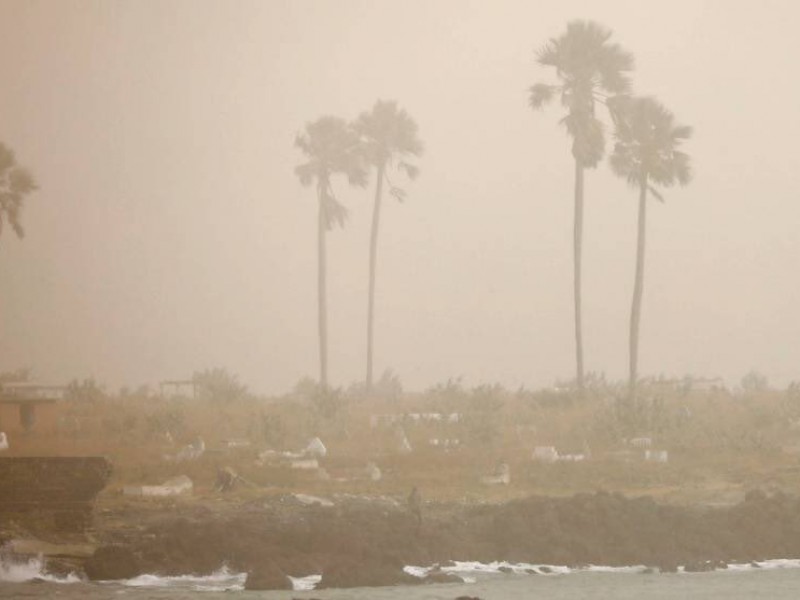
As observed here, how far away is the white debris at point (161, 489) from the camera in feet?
107

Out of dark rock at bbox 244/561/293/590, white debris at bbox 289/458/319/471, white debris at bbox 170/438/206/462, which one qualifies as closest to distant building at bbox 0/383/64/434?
white debris at bbox 170/438/206/462

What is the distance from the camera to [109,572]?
30.1 metres

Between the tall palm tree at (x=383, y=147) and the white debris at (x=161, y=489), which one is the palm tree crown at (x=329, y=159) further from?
the white debris at (x=161, y=489)

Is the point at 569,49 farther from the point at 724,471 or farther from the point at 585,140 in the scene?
the point at 724,471

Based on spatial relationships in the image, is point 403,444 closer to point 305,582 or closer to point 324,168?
point 305,582

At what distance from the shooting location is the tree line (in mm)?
36969

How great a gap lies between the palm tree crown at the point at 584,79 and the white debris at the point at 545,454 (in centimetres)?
558

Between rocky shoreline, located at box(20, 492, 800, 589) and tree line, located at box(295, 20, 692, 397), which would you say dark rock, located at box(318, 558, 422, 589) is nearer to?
rocky shoreline, located at box(20, 492, 800, 589)

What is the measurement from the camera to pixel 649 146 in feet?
122

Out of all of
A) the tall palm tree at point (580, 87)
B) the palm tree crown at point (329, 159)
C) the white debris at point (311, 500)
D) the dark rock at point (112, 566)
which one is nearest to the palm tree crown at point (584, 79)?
the tall palm tree at point (580, 87)

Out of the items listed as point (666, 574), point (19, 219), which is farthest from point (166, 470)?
point (666, 574)

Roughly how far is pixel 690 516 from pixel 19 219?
434 inches

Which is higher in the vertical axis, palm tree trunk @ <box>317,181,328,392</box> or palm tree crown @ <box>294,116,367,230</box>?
palm tree crown @ <box>294,116,367,230</box>

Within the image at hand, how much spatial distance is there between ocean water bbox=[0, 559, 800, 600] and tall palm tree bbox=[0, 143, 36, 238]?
6.51m
